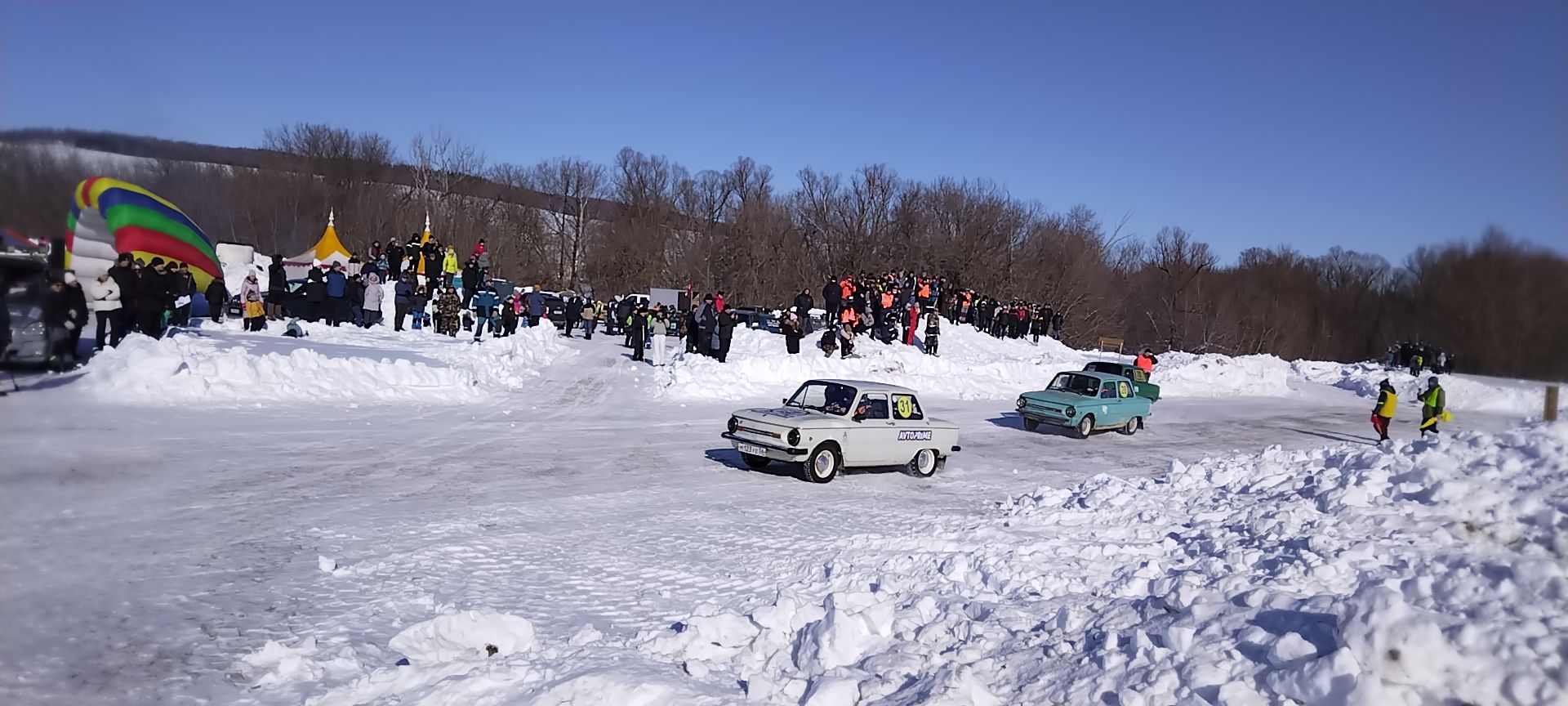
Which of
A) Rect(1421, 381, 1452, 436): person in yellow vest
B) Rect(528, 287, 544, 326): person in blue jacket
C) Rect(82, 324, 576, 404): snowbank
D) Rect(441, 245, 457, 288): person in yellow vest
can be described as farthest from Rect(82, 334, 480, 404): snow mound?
Rect(1421, 381, 1452, 436): person in yellow vest

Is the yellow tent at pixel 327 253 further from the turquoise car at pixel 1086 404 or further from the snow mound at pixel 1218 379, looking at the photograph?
the snow mound at pixel 1218 379

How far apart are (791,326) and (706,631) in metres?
21.0

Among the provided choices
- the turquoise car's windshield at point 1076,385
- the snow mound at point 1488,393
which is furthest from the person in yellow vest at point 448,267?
the snow mound at point 1488,393

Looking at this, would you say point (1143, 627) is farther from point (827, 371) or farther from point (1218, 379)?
point (1218, 379)

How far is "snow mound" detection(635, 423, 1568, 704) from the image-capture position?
499 cm

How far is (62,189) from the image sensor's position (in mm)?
5500

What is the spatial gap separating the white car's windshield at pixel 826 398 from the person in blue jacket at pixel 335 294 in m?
16.1

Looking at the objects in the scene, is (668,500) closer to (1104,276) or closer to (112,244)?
(112,244)

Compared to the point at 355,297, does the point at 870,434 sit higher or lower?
lower

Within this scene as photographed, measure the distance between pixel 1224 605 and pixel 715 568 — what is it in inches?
179

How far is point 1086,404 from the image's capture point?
20.5 metres

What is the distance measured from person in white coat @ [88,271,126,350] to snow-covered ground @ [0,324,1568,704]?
1.28 meters

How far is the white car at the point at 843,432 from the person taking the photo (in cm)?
1345

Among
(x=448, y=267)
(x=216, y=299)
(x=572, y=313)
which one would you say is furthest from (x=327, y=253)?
(x=216, y=299)
